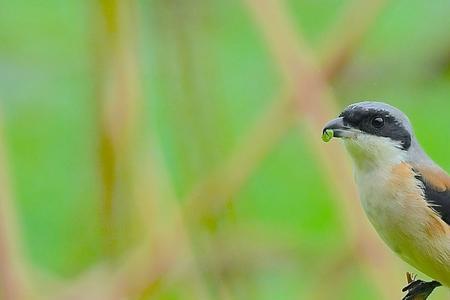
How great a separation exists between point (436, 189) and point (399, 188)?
97mm

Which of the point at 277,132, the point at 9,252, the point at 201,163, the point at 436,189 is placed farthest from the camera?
the point at 436,189

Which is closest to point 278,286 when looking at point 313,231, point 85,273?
point 313,231

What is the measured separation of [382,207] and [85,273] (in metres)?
0.70

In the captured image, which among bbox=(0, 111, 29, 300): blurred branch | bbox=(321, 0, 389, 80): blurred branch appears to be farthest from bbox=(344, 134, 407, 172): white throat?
bbox=(0, 111, 29, 300): blurred branch

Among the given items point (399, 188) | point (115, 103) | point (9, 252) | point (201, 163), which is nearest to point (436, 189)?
point (399, 188)

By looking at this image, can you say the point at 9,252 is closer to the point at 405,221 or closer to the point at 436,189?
the point at 405,221

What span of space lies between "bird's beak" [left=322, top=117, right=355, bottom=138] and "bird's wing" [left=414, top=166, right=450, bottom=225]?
0.18m

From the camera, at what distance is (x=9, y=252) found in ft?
6.47

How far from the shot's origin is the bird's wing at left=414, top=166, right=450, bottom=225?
2.35 m

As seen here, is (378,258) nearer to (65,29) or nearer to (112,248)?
(112,248)

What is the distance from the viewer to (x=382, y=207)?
227cm

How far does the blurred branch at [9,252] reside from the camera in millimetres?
1940

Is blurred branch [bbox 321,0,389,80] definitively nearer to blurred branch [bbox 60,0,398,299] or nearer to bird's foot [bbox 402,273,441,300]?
blurred branch [bbox 60,0,398,299]

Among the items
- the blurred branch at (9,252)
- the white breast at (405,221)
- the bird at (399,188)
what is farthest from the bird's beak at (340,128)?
the blurred branch at (9,252)
